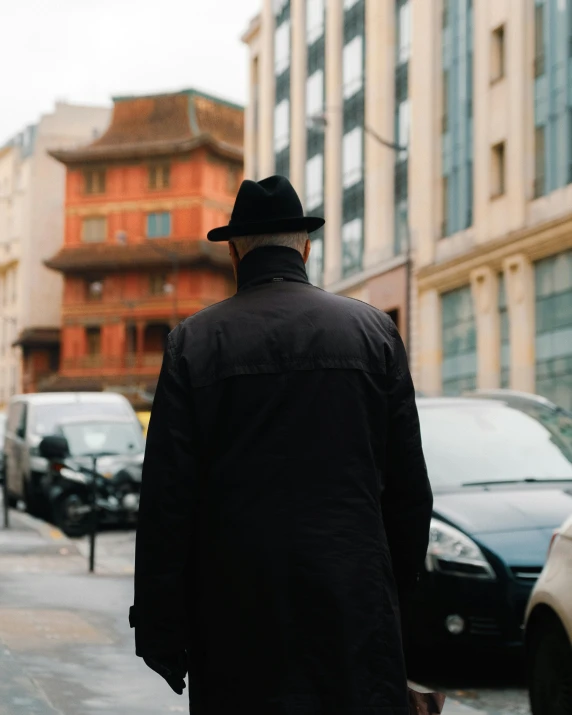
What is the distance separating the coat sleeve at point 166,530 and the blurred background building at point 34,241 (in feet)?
291

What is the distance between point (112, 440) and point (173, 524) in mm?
17646

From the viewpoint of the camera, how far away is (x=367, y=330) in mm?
3402

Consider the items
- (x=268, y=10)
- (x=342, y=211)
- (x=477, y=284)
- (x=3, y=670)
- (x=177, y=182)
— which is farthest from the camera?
(x=177, y=182)

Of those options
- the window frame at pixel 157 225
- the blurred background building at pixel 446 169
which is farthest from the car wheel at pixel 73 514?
the window frame at pixel 157 225

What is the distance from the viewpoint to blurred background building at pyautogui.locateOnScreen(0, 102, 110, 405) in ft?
303

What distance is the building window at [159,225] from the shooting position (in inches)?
3258

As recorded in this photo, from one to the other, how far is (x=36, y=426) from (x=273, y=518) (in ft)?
60.4

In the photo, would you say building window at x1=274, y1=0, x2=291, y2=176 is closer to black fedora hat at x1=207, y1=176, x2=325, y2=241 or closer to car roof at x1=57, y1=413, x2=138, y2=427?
car roof at x1=57, y1=413, x2=138, y2=427

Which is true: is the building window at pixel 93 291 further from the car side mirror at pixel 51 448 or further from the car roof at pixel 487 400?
the car roof at pixel 487 400

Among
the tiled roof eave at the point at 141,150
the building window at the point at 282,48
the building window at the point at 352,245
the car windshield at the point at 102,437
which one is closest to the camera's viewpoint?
the car windshield at the point at 102,437

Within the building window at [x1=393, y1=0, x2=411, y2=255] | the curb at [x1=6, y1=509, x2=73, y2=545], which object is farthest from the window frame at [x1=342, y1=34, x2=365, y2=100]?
the curb at [x1=6, y1=509, x2=73, y2=545]

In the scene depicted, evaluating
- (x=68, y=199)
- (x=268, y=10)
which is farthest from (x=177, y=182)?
(x=268, y=10)

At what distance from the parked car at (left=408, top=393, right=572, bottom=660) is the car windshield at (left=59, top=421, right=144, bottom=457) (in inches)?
465

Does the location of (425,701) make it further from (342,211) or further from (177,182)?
(177,182)
